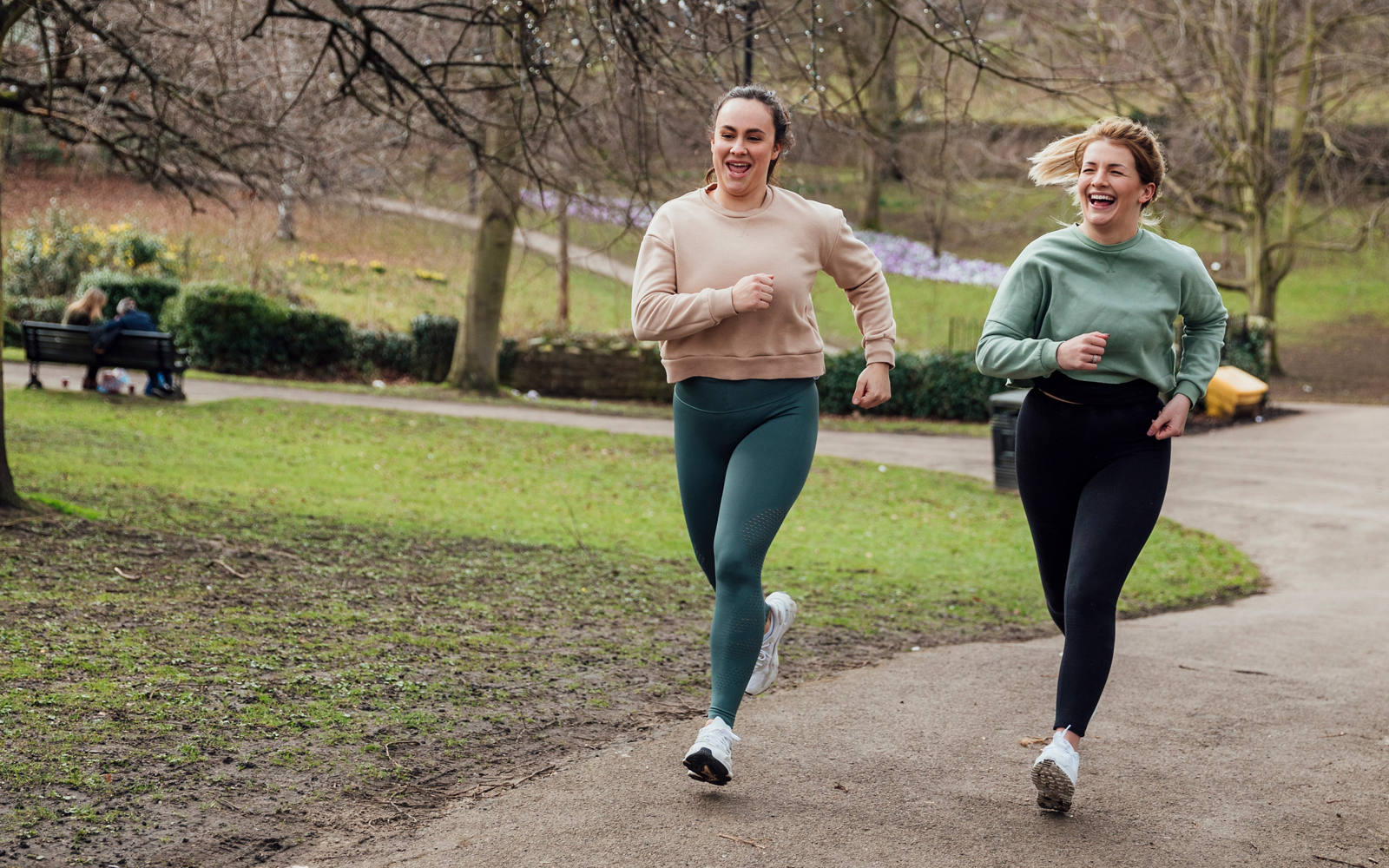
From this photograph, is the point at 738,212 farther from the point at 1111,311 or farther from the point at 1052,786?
the point at 1052,786

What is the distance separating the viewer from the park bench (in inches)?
620

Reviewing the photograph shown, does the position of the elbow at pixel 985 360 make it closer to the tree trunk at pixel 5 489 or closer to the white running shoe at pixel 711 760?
the white running shoe at pixel 711 760

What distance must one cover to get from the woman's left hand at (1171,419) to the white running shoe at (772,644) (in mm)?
1305

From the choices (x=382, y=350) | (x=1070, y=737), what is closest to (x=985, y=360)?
(x=1070, y=737)

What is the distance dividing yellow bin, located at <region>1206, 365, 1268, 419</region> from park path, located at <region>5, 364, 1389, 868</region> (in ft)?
44.1

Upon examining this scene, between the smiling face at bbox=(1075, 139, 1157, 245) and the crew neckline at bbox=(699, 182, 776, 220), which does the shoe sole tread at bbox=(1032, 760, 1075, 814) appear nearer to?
the smiling face at bbox=(1075, 139, 1157, 245)

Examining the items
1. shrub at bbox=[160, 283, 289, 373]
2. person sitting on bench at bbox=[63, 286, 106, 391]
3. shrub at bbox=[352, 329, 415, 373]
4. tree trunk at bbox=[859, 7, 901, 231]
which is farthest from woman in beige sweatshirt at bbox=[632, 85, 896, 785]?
shrub at bbox=[352, 329, 415, 373]

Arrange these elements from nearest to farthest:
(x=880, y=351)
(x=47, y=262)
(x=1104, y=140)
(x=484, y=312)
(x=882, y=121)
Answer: (x=1104, y=140) → (x=880, y=351) → (x=882, y=121) → (x=484, y=312) → (x=47, y=262)

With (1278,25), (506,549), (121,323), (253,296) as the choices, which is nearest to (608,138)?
(506,549)

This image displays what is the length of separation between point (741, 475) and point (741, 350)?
0.36m

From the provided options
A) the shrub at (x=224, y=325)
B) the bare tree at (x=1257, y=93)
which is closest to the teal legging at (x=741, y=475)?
the shrub at (x=224, y=325)

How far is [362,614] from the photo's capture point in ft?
19.0

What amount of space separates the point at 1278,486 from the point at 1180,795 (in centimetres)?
1040

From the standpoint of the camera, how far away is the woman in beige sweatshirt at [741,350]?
3707 millimetres
